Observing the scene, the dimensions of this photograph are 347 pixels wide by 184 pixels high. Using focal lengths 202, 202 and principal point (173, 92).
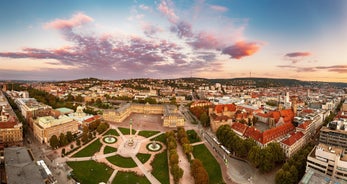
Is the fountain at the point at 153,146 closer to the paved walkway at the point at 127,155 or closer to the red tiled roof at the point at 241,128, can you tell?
the paved walkway at the point at 127,155

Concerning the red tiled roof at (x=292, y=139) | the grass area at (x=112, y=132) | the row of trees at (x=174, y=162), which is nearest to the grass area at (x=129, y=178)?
the row of trees at (x=174, y=162)

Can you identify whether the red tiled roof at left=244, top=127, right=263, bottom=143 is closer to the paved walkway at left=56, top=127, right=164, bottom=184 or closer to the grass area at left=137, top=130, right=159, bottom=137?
the paved walkway at left=56, top=127, right=164, bottom=184

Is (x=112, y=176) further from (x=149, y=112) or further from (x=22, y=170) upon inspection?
(x=149, y=112)

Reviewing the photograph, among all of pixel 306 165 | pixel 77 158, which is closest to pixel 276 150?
pixel 306 165

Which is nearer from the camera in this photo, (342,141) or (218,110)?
(342,141)

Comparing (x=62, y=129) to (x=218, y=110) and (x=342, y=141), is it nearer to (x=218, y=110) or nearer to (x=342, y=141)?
(x=218, y=110)

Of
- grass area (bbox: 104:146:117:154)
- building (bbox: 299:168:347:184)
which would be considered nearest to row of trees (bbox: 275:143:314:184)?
building (bbox: 299:168:347:184)

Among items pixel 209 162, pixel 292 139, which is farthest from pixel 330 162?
pixel 209 162
